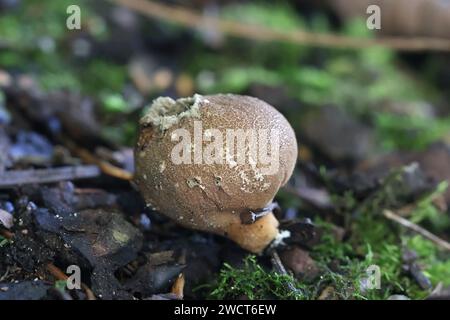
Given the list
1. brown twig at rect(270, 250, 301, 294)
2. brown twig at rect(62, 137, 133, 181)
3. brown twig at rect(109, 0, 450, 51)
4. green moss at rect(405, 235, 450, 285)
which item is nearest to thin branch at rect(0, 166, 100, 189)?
brown twig at rect(62, 137, 133, 181)

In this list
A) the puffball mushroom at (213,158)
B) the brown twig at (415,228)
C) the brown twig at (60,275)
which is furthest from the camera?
the brown twig at (415,228)

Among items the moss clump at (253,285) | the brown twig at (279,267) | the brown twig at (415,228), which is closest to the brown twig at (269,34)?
the brown twig at (415,228)

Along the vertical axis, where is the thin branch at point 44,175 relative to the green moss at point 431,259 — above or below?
above

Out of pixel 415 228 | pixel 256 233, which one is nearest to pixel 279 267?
pixel 256 233

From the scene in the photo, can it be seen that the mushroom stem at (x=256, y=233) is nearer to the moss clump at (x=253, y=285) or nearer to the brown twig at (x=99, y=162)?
the moss clump at (x=253, y=285)

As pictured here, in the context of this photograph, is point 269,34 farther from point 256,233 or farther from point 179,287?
point 179,287

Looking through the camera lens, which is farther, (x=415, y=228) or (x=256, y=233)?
(x=415, y=228)

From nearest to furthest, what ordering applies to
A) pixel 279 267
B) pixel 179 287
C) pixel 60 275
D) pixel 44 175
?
pixel 60 275, pixel 179 287, pixel 279 267, pixel 44 175

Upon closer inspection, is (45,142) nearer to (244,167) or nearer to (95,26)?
(244,167)
